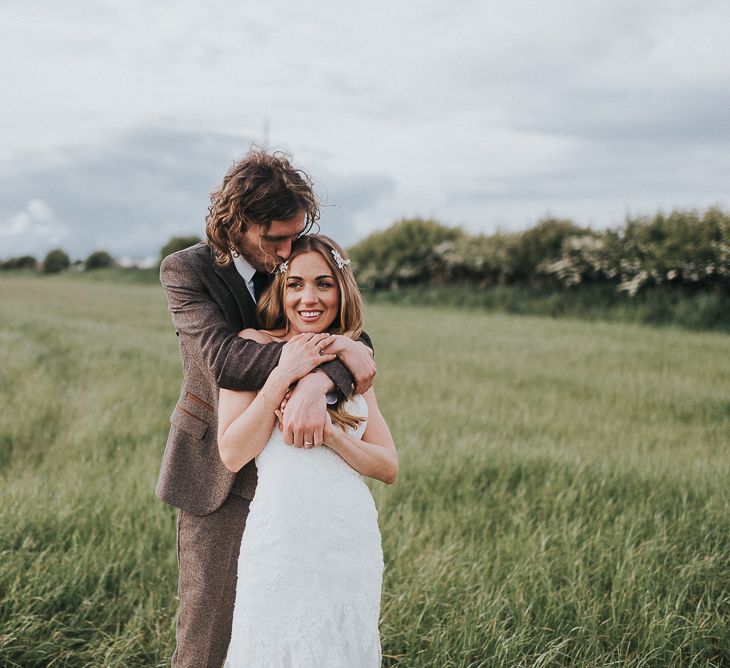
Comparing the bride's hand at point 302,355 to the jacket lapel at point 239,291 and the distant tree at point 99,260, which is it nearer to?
the jacket lapel at point 239,291

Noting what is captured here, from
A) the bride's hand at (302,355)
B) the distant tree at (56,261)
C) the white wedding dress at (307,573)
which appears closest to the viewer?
the white wedding dress at (307,573)

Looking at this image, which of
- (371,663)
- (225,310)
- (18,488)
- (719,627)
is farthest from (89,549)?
(719,627)

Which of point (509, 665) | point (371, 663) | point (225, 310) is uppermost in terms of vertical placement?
point (225, 310)

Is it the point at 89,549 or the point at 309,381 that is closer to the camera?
the point at 309,381

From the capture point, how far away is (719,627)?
2.80m

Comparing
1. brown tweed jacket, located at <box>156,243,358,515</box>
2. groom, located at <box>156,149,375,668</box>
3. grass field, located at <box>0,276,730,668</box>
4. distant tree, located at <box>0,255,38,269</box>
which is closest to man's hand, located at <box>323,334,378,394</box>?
groom, located at <box>156,149,375,668</box>

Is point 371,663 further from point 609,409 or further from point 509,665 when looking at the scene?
point 609,409

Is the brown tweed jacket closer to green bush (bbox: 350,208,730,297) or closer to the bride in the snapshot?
the bride

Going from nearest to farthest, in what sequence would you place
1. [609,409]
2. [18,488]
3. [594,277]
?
[18,488] → [609,409] → [594,277]

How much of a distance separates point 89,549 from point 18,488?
960 mm

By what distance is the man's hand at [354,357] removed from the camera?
1843 mm

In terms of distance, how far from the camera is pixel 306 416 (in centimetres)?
170

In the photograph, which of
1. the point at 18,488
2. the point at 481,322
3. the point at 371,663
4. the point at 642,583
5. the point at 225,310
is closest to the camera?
the point at 371,663

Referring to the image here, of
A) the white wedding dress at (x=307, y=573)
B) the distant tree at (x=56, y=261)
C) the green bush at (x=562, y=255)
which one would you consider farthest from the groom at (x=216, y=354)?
the distant tree at (x=56, y=261)
